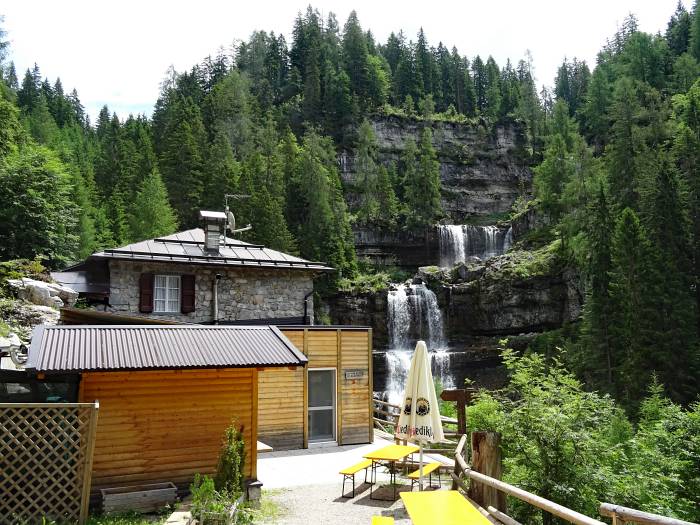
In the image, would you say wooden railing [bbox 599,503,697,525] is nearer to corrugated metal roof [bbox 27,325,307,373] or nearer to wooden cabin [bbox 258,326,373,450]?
corrugated metal roof [bbox 27,325,307,373]

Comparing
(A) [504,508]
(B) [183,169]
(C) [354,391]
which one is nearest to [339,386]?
(C) [354,391]

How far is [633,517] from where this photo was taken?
3180mm

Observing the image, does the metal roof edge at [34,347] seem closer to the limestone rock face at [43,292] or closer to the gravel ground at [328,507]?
the gravel ground at [328,507]

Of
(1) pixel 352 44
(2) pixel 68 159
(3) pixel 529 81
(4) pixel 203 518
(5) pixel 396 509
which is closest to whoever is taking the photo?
(4) pixel 203 518

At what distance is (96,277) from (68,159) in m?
27.7

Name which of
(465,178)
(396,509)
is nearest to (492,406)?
(396,509)

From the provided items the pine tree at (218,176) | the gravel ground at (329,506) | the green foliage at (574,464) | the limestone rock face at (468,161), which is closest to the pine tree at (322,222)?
the pine tree at (218,176)

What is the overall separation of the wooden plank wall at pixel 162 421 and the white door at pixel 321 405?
229 inches

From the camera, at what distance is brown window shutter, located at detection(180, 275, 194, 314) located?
1716 cm

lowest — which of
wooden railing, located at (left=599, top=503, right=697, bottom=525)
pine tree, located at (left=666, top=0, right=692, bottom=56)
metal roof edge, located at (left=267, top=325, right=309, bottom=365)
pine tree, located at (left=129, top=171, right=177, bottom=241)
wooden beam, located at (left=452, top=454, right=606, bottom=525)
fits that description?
wooden beam, located at (left=452, top=454, right=606, bottom=525)

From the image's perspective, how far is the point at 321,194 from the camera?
4181 centimetres

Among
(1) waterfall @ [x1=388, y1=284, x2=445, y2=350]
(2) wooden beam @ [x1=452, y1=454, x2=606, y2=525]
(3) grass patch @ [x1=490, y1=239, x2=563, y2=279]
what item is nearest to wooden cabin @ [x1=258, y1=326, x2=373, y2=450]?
(2) wooden beam @ [x1=452, y1=454, x2=606, y2=525]

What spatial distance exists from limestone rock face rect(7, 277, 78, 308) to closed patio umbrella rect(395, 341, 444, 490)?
456 inches

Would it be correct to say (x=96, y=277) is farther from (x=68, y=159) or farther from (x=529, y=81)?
(x=529, y=81)
